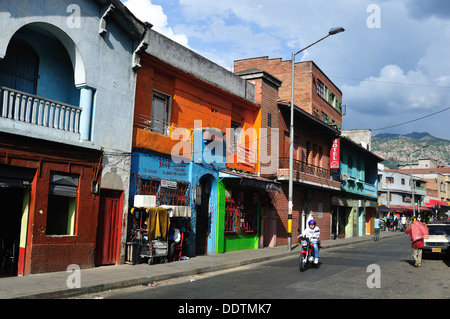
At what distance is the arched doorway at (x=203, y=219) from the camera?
17.5 metres

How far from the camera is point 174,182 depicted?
624 inches

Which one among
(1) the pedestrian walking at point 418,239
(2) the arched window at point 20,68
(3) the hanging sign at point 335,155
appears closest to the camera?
(2) the arched window at point 20,68

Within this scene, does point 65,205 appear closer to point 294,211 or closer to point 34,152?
point 34,152

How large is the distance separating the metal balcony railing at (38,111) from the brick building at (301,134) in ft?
37.4

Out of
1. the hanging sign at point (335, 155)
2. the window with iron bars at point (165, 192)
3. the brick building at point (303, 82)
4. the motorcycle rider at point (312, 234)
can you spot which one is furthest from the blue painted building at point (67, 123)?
the brick building at point (303, 82)

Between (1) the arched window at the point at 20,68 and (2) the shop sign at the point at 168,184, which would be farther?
(2) the shop sign at the point at 168,184

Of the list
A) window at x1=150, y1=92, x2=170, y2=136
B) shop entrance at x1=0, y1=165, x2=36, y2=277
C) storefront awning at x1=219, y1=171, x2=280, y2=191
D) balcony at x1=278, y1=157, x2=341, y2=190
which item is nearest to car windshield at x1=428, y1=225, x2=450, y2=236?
balcony at x1=278, y1=157, x2=341, y2=190

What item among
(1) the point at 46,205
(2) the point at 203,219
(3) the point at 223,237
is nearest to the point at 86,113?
(1) the point at 46,205

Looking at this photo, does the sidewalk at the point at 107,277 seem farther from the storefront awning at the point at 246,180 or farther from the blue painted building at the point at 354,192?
the blue painted building at the point at 354,192

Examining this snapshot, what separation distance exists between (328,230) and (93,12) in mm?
23283

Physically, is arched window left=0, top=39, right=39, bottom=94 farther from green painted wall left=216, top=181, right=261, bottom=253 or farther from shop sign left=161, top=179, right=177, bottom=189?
green painted wall left=216, top=181, right=261, bottom=253

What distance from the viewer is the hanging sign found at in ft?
100

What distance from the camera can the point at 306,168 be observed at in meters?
26.2
